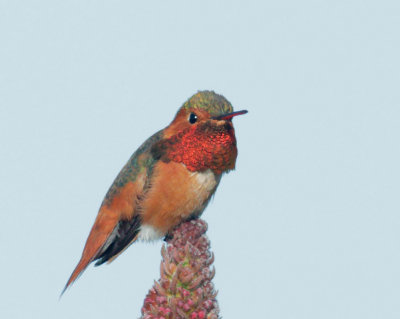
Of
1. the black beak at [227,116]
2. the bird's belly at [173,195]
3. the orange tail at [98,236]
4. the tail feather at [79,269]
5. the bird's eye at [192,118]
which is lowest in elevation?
the tail feather at [79,269]

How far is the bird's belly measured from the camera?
827cm

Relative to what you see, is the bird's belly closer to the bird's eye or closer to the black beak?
the bird's eye

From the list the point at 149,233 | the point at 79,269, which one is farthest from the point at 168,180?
the point at 79,269

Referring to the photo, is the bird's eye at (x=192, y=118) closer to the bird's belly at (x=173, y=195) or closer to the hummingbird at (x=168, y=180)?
the hummingbird at (x=168, y=180)

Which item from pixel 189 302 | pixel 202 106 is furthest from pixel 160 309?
pixel 202 106

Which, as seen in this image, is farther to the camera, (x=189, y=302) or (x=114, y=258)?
(x=114, y=258)

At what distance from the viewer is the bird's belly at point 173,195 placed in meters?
8.27

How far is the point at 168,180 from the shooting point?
830 cm

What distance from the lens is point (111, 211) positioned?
8.52 meters

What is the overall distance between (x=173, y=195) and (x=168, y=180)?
225mm

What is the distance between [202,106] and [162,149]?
0.84 metres

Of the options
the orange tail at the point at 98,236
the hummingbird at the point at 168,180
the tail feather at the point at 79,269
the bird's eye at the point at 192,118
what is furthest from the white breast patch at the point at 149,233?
the bird's eye at the point at 192,118

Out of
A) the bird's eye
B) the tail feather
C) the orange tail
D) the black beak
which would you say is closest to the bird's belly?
the orange tail

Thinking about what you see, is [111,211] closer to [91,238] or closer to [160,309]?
[91,238]
